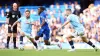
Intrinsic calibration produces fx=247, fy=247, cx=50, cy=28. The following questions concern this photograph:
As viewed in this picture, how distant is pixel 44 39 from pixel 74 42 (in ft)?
3.42

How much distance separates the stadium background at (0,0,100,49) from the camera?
863cm

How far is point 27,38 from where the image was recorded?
28.6ft

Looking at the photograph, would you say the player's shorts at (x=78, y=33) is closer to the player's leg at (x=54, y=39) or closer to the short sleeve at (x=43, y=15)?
the player's leg at (x=54, y=39)

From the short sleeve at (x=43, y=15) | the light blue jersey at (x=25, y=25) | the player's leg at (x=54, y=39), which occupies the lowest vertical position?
the player's leg at (x=54, y=39)

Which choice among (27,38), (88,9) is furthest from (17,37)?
(88,9)

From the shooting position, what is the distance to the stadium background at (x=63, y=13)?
8.63 metres

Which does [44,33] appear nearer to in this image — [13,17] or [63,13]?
[63,13]

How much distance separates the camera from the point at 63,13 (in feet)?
28.9

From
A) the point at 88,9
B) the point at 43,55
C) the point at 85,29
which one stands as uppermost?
the point at 88,9

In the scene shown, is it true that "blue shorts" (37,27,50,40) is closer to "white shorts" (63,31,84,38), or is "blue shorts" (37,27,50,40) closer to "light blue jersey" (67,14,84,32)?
"white shorts" (63,31,84,38)

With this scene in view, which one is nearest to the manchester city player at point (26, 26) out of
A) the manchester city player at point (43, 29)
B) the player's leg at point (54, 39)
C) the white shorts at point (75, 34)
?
the manchester city player at point (43, 29)

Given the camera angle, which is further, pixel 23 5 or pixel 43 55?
pixel 23 5

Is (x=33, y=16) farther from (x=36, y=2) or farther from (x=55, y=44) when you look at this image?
(x=55, y=44)

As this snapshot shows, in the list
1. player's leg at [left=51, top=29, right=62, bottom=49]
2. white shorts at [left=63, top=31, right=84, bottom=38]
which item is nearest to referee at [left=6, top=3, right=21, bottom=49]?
player's leg at [left=51, top=29, right=62, bottom=49]
